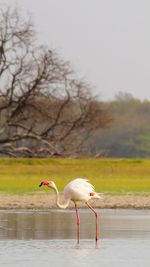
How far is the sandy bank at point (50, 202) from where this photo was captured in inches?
932

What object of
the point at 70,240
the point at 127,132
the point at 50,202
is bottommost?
the point at 70,240

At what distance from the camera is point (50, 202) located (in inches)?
965

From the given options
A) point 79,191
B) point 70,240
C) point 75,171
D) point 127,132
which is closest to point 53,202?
point 79,191

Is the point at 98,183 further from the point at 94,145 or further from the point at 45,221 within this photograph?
the point at 94,145

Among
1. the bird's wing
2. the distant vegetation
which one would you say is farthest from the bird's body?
the distant vegetation

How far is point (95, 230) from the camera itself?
58.2 ft

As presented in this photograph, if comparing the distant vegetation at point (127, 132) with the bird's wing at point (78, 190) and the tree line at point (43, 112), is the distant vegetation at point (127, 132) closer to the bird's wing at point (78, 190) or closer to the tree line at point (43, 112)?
the tree line at point (43, 112)

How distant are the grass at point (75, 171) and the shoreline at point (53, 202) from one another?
4.25 m

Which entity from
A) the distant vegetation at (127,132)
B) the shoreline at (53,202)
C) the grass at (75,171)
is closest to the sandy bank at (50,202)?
the shoreline at (53,202)

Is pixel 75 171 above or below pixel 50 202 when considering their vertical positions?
above

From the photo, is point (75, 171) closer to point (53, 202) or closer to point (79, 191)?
point (53, 202)

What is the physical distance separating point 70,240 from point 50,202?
857 centimetres

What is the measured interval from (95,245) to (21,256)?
2000mm

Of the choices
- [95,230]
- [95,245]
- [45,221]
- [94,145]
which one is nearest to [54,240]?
[95,245]
